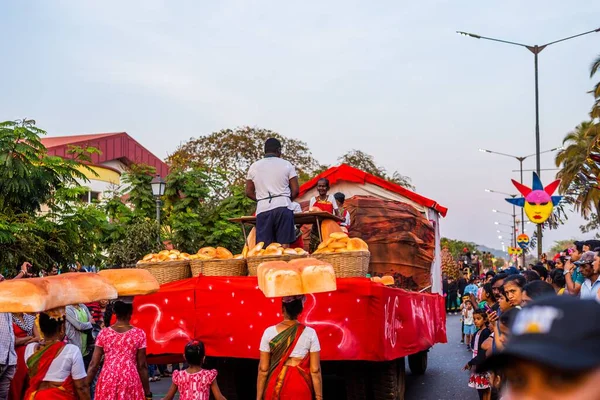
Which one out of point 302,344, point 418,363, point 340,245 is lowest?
point 418,363

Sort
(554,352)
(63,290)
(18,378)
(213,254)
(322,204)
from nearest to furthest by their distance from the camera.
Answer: (554,352), (63,290), (18,378), (213,254), (322,204)

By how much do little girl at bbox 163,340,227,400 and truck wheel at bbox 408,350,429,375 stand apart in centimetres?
763

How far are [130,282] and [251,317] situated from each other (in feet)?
5.95

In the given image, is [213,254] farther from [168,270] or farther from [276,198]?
[276,198]

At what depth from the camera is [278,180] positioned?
8969mm

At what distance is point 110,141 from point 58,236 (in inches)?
1124

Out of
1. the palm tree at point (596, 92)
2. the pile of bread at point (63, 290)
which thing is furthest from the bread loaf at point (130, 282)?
the palm tree at point (596, 92)

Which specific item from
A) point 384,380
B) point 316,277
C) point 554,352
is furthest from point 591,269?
point 554,352

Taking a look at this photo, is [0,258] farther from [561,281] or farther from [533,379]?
[533,379]

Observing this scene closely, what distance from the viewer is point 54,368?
19.3 ft

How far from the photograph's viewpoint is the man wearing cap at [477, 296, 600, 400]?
135 centimetres

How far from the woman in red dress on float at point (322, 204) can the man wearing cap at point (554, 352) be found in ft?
→ 28.1

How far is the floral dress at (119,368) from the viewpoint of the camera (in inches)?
255

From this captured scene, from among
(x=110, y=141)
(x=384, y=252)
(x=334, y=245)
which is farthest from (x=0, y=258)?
(x=110, y=141)
